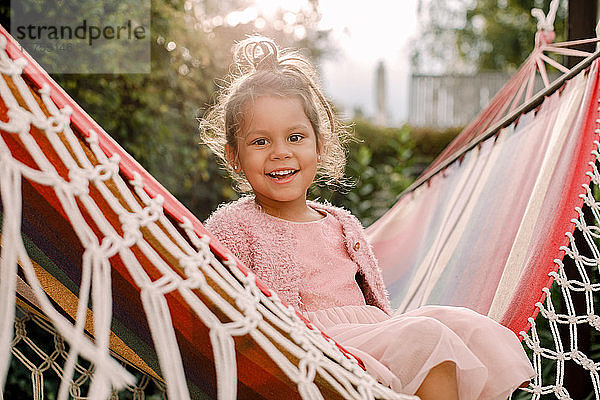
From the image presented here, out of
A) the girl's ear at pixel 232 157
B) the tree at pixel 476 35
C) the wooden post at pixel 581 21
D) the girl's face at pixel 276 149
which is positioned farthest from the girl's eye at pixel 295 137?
the tree at pixel 476 35

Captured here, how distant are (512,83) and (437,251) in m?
0.72

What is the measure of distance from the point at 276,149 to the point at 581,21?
1156 mm

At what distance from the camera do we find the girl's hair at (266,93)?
154 centimetres

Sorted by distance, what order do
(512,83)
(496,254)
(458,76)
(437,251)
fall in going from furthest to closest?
(458,76) → (512,83) → (437,251) → (496,254)

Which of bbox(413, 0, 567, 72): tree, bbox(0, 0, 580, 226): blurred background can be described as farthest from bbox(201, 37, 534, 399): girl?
bbox(413, 0, 567, 72): tree

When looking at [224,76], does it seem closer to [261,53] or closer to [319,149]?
[261,53]

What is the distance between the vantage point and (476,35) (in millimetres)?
12156

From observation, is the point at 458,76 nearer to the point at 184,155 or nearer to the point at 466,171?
the point at 184,155

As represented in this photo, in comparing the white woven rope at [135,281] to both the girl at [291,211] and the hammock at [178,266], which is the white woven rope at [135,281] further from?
the girl at [291,211]

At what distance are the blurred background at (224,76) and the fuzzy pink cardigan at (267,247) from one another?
0.60 metres

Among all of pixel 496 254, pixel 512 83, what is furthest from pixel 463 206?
pixel 512 83

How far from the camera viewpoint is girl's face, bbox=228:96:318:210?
1.49 m

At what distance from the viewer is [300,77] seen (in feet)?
5.27

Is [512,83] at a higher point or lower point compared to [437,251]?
higher
